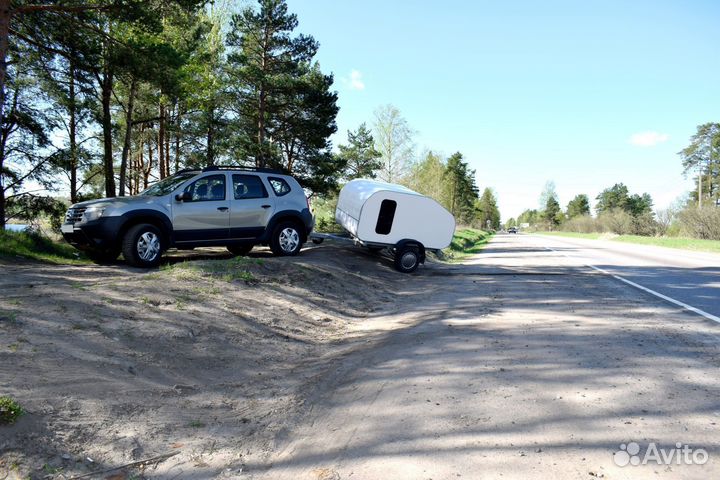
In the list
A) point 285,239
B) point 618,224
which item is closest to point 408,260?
point 285,239

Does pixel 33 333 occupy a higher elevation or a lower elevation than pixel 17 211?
lower

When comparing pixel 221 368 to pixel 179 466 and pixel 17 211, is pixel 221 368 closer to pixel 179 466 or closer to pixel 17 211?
pixel 179 466

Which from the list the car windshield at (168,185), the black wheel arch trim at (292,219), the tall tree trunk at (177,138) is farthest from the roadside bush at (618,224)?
the car windshield at (168,185)

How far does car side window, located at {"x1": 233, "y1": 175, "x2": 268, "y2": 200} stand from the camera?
10.4 metres

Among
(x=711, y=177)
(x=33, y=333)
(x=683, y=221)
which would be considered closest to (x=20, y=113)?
(x=33, y=333)

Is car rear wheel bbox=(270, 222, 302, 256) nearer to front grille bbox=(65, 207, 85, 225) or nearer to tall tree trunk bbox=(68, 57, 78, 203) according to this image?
front grille bbox=(65, 207, 85, 225)

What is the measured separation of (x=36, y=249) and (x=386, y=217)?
351 inches

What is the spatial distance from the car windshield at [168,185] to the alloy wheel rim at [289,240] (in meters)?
2.49

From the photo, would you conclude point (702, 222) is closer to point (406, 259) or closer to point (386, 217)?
point (406, 259)

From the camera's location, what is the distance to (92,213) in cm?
877

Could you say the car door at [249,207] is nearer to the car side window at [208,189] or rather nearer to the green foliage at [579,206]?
the car side window at [208,189]

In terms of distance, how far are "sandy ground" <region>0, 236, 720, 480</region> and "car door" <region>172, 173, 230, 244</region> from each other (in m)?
2.23

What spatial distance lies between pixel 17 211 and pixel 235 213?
35.2 feet

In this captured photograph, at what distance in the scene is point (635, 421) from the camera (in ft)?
10.8
